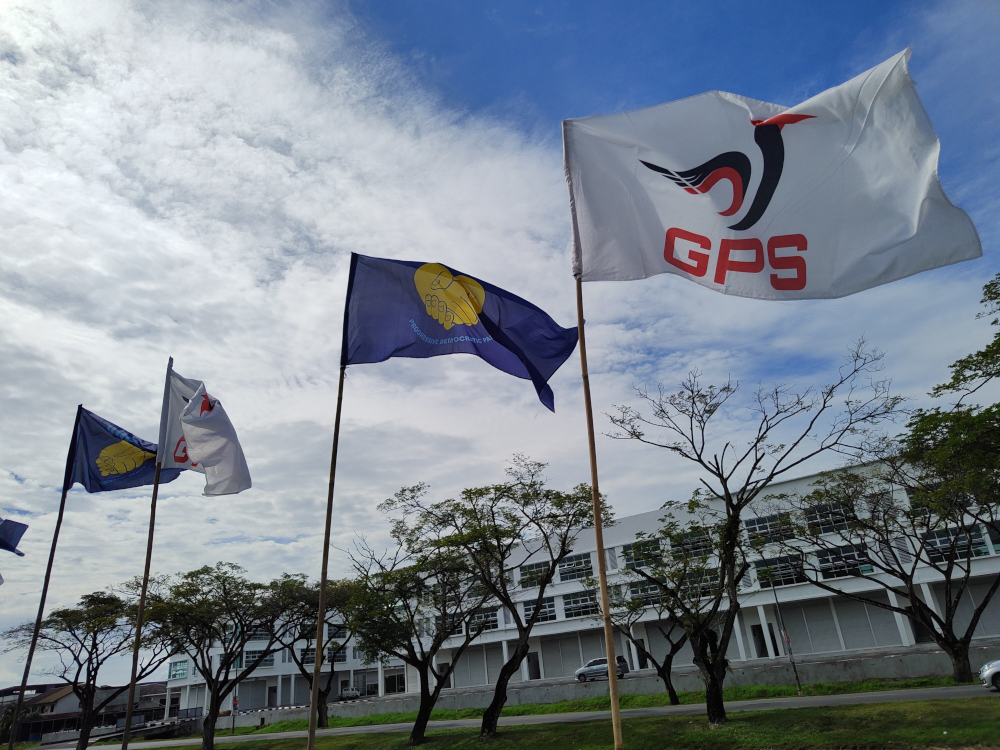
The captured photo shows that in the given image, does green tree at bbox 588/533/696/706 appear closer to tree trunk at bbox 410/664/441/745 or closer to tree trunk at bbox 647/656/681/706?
tree trunk at bbox 647/656/681/706

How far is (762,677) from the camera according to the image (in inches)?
1284

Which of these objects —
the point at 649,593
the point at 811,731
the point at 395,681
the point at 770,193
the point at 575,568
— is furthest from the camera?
the point at 395,681

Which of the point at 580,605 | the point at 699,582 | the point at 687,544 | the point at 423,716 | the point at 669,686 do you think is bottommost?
the point at 423,716

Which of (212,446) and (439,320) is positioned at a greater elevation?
(439,320)

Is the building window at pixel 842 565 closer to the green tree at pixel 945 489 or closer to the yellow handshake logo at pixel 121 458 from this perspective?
the green tree at pixel 945 489

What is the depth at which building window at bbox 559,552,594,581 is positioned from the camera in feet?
190

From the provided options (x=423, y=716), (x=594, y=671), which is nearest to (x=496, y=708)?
(x=423, y=716)

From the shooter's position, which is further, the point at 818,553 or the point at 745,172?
the point at 818,553

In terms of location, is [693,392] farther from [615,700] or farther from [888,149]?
[615,700]

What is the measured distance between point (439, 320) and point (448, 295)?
538mm

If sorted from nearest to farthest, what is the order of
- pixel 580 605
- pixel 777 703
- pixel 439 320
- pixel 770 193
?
pixel 770 193 < pixel 439 320 < pixel 777 703 < pixel 580 605

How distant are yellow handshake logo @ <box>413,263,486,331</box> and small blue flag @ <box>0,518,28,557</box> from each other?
17.9 meters

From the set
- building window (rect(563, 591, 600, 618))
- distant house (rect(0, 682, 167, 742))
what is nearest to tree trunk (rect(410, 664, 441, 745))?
building window (rect(563, 591, 600, 618))

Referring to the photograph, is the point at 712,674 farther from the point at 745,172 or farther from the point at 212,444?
the point at 745,172
